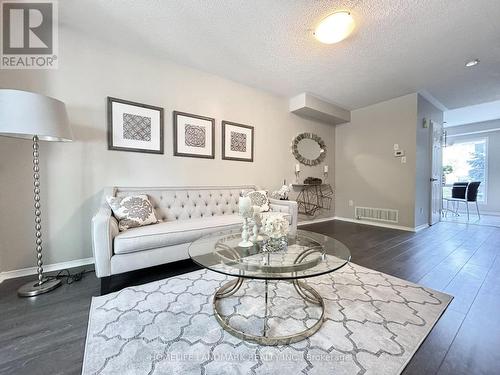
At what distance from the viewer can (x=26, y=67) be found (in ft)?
6.47

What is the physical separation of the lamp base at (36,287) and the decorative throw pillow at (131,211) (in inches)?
25.1

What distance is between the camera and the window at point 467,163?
5.61 metres

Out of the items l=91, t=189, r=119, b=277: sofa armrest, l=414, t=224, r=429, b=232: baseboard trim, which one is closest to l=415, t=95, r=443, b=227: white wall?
l=414, t=224, r=429, b=232: baseboard trim

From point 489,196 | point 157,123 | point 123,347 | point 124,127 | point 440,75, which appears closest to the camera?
point 123,347

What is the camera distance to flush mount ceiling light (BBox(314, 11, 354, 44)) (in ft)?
6.20

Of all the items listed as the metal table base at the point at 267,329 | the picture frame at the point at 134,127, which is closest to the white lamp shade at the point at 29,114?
the picture frame at the point at 134,127

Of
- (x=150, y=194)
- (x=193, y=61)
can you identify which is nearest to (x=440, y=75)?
(x=193, y=61)

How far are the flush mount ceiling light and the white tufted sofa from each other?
6.34 ft

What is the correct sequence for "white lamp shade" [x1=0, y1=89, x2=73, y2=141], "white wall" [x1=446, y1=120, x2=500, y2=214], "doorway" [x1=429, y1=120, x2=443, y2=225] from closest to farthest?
"white lamp shade" [x1=0, y1=89, x2=73, y2=141]
"doorway" [x1=429, y1=120, x2=443, y2=225]
"white wall" [x1=446, y1=120, x2=500, y2=214]

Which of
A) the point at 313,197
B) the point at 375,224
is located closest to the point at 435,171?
the point at 375,224

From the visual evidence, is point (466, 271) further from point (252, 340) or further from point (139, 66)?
point (139, 66)

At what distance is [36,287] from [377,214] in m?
→ 4.98

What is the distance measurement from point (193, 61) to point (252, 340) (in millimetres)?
3058

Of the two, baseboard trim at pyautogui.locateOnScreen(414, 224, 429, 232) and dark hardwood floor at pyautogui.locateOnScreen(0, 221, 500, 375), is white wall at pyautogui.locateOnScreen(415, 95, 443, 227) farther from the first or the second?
dark hardwood floor at pyautogui.locateOnScreen(0, 221, 500, 375)
